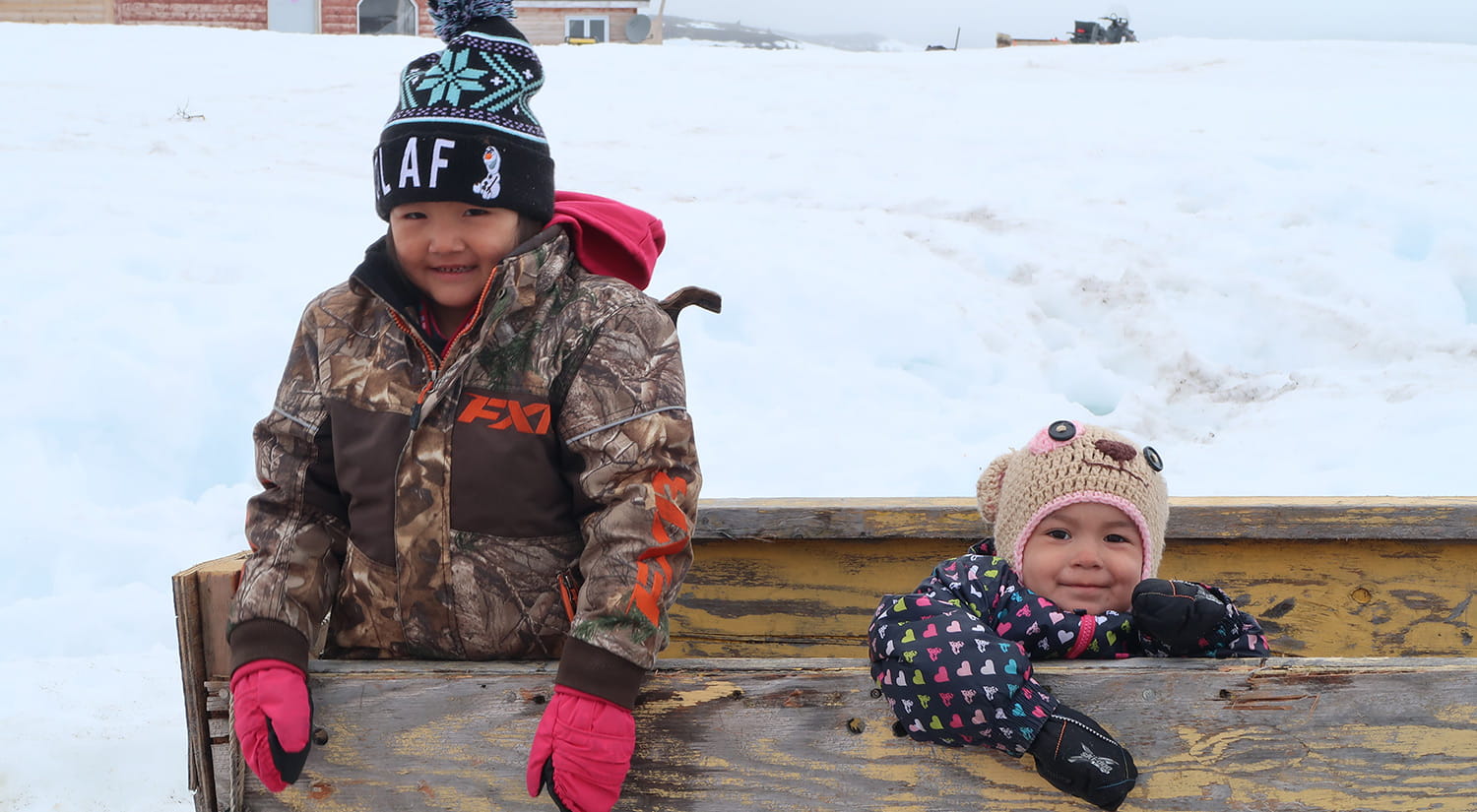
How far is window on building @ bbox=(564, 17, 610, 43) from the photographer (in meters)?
29.7

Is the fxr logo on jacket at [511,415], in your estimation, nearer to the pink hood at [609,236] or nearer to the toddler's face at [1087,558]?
the pink hood at [609,236]

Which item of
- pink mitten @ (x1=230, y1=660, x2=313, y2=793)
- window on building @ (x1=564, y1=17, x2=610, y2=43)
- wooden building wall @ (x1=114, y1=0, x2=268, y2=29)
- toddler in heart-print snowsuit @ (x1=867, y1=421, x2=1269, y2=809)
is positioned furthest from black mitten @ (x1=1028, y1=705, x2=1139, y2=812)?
Result: window on building @ (x1=564, y1=17, x2=610, y2=43)

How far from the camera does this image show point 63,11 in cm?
2464

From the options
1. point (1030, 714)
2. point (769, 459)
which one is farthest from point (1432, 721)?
point (769, 459)

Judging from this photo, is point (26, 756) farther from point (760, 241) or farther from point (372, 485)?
point (760, 241)

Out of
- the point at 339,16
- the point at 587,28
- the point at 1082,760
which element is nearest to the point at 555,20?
the point at 587,28

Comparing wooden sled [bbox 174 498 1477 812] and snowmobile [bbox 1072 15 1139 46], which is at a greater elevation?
snowmobile [bbox 1072 15 1139 46]

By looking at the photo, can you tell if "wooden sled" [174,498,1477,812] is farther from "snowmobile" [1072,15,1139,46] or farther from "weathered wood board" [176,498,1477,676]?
"snowmobile" [1072,15,1139,46]

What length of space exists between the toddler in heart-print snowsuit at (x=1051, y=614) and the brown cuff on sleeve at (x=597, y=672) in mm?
412

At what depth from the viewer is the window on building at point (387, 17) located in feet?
94.1

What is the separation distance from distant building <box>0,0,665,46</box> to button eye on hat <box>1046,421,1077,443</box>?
25903mm

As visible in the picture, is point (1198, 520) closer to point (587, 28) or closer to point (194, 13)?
point (194, 13)

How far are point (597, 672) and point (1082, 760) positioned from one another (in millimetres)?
756

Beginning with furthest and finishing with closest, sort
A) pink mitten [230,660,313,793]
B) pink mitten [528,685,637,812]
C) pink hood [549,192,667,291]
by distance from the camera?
pink hood [549,192,667,291]
pink mitten [230,660,313,793]
pink mitten [528,685,637,812]
